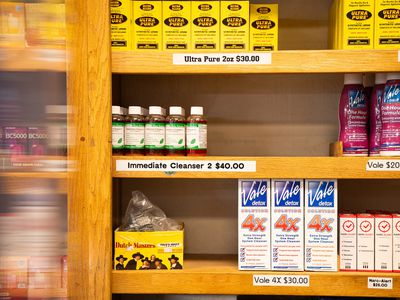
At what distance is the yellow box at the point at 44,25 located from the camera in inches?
38.4

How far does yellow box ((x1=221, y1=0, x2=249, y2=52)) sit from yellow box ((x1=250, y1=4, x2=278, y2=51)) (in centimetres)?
4

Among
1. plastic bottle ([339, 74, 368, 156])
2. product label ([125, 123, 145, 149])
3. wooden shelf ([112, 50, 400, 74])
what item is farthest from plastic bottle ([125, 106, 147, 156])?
plastic bottle ([339, 74, 368, 156])

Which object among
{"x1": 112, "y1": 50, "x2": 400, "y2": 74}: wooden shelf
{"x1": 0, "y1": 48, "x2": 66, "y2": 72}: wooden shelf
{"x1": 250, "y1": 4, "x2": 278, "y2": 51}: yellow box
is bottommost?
{"x1": 0, "y1": 48, "x2": 66, "y2": 72}: wooden shelf

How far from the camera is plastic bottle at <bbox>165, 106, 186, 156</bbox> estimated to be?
4.88ft

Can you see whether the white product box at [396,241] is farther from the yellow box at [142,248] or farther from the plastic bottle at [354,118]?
the yellow box at [142,248]

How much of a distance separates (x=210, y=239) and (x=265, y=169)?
1.99 feet

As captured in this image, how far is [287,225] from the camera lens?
1.47 m

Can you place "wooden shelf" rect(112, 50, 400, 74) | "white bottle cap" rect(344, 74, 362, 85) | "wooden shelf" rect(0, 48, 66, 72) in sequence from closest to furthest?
"wooden shelf" rect(0, 48, 66, 72)
"wooden shelf" rect(112, 50, 400, 74)
"white bottle cap" rect(344, 74, 362, 85)

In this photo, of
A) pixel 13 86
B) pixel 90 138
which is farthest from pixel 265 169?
pixel 13 86

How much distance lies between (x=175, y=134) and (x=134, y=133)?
0.15m

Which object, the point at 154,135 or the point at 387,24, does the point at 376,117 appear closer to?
the point at 387,24

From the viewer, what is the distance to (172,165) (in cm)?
145

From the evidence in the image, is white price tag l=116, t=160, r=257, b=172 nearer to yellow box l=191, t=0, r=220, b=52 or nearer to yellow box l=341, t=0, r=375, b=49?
yellow box l=191, t=0, r=220, b=52

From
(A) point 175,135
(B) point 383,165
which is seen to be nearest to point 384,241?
(B) point 383,165
